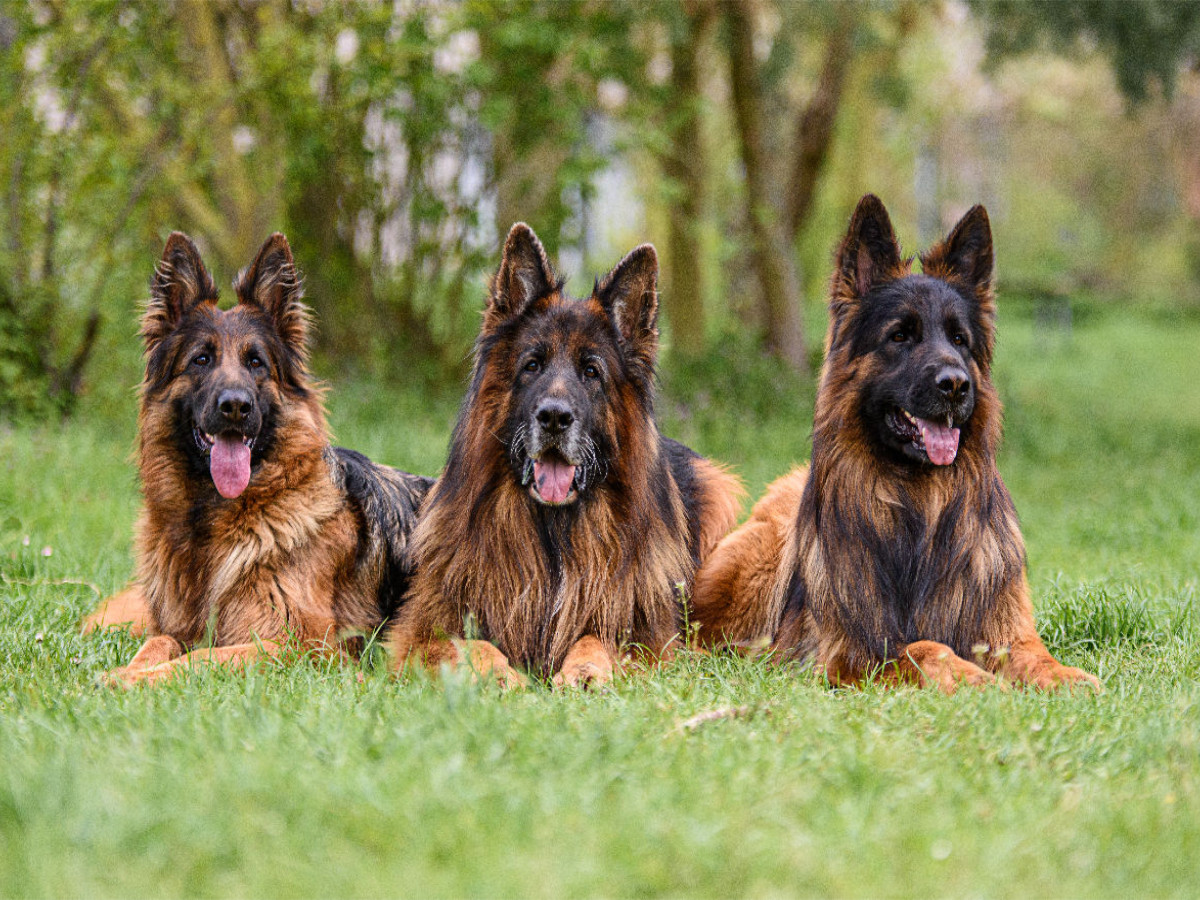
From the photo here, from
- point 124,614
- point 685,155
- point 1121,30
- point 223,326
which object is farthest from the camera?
point 685,155

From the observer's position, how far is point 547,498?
470cm

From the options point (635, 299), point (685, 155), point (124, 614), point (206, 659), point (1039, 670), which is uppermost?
point (685, 155)

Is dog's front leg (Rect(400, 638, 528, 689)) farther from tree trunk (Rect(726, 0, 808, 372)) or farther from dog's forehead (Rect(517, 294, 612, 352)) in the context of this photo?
tree trunk (Rect(726, 0, 808, 372))

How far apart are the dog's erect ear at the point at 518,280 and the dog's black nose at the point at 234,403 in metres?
1.04

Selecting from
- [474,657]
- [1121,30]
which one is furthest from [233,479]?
[1121,30]

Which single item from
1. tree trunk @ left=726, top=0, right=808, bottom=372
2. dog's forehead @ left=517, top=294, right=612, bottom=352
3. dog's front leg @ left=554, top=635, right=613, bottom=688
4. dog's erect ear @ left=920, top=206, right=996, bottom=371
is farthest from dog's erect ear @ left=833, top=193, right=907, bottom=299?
tree trunk @ left=726, top=0, right=808, bottom=372

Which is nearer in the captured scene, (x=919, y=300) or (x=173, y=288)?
(x=919, y=300)

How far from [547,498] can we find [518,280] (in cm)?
91

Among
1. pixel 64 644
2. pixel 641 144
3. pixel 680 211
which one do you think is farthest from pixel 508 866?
pixel 680 211

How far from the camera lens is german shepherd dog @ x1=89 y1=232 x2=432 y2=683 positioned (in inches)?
196

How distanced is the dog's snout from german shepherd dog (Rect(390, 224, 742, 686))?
16cm

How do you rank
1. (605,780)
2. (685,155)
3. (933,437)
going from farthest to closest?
1. (685,155)
2. (933,437)
3. (605,780)

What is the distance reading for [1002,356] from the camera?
23703 millimetres

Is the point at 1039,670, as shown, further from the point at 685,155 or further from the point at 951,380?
the point at 685,155
